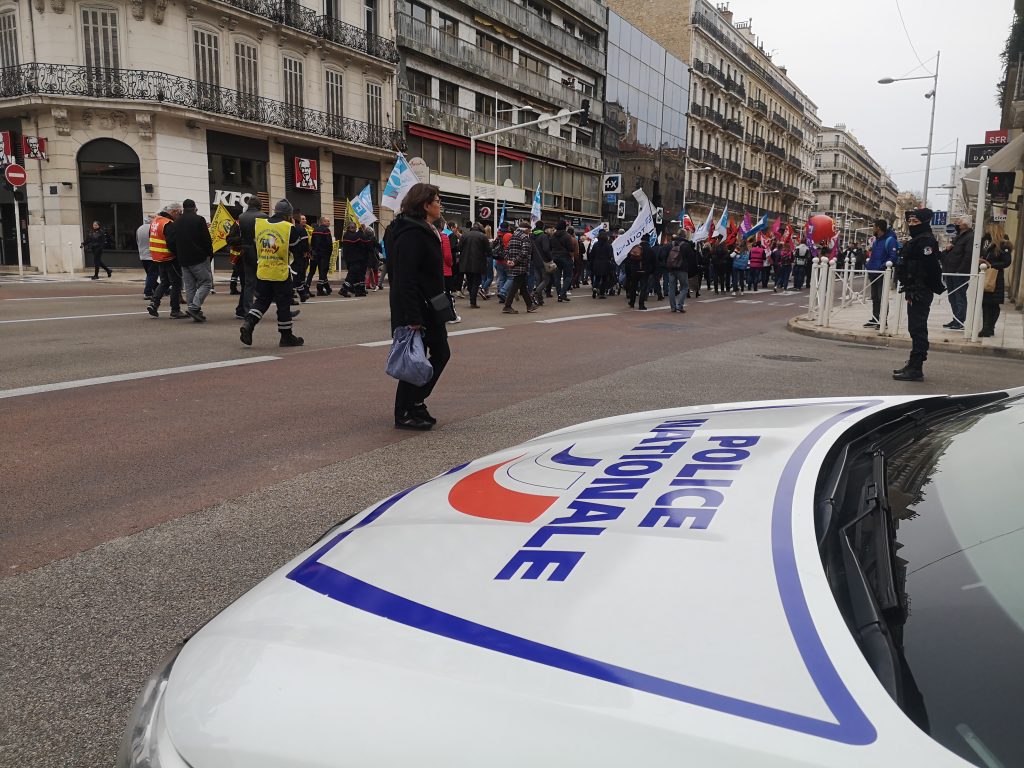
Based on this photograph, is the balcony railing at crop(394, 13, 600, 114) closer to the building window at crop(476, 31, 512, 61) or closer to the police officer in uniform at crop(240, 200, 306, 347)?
the building window at crop(476, 31, 512, 61)

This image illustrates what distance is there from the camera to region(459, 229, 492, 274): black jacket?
16156 mm

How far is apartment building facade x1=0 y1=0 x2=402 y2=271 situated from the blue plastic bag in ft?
82.5

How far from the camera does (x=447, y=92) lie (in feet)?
129

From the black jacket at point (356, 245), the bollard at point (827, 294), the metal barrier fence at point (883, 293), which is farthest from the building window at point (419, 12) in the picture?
the bollard at point (827, 294)

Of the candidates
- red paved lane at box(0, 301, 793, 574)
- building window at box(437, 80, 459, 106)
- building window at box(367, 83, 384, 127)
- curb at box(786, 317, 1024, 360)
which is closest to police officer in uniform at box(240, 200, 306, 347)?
red paved lane at box(0, 301, 793, 574)

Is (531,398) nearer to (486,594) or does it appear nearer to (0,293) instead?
(486,594)

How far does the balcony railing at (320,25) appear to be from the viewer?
29.7 m

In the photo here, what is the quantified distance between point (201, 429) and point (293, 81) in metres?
29.7

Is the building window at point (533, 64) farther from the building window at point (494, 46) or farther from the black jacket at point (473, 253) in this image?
the black jacket at point (473, 253)

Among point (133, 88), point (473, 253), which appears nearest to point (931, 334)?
point (473, 253)

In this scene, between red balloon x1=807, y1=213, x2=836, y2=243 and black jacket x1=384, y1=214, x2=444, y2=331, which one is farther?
red balloon x1=807, y1=213, x2=836, y2=243

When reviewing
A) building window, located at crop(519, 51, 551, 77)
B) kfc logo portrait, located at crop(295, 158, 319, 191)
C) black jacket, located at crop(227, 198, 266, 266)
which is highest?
building window, located at crop(519, 51, 551, 77)

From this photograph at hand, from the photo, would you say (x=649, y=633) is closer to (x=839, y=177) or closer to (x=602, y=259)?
(x=602, y=259)

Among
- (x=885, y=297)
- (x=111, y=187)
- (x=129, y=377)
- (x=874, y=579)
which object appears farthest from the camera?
(x=111, y=187)
